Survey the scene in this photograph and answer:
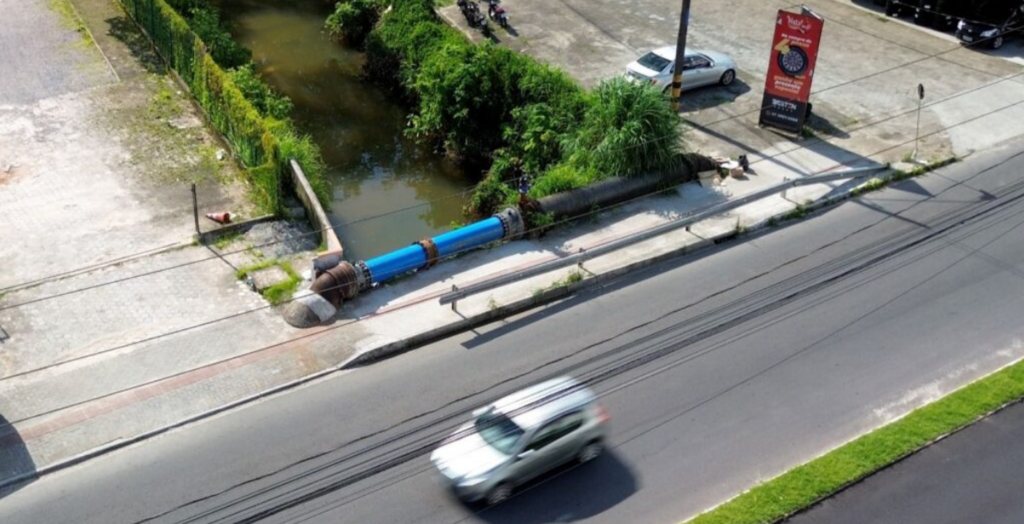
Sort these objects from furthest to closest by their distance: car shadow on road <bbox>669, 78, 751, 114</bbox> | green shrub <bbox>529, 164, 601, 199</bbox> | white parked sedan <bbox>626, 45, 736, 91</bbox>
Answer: car shadow on road <bbox>669, 78, 751, 114</bbox>
white parked sedan <bbox>626, 45, 736, 91</bbox>
green shrub <bbox>529, 164, 601, 199</bbox>

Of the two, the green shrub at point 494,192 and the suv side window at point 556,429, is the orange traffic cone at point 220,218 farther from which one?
the suv side window at point 556,429

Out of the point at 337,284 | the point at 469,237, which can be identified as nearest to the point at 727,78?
the point at 469,237

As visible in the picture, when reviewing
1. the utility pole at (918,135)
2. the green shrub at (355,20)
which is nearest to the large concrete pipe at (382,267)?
the utility pole at (918,135)

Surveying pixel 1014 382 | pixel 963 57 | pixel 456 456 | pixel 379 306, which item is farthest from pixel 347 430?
pixel 963 57

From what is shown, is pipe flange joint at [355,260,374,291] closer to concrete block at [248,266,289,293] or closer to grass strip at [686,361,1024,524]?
concrete block at [248,266,289,293]

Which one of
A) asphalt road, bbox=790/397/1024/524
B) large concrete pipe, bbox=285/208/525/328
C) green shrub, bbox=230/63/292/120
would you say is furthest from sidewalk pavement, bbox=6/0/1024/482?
asphalt road, bbox=790/397/1024/524

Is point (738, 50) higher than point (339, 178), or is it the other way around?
point (738, 50)

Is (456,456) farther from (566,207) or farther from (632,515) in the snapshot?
(566,207)
